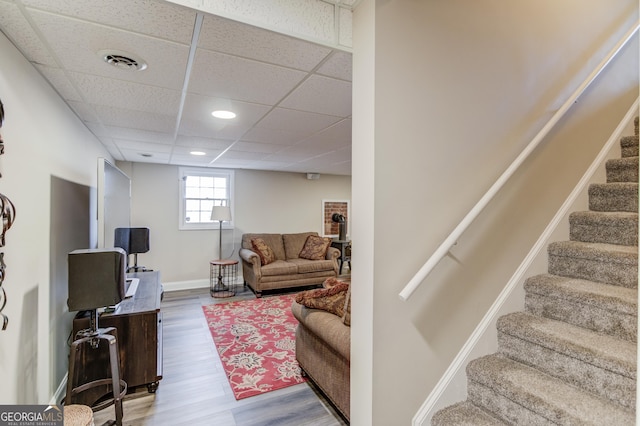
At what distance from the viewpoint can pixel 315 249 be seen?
227 inches

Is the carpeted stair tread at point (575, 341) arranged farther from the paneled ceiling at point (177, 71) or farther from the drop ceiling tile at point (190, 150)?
the drop ceiling tile at point (190, 150)

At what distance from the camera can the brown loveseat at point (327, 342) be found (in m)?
1.91

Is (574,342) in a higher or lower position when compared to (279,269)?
higher

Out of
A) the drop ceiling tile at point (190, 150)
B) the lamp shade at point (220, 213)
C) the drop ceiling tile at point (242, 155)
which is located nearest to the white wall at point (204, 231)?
the lamp shade at point (220, 213)

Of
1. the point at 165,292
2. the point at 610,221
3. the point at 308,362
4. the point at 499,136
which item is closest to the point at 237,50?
the point at 499,136

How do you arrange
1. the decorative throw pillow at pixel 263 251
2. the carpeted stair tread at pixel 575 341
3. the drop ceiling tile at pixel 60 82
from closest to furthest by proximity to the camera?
the carpeted stair tread at pixel 575 341
the drop ceiling tile at pixel 60 82
the decorative throw pillow at pixel 263 251

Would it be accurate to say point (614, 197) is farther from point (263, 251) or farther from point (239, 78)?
point (263, 251)

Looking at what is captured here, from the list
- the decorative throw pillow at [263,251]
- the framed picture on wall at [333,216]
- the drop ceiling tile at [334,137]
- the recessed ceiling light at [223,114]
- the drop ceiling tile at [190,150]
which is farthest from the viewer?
the framed picture on wall at [333,216]

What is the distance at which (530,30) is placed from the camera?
72.7 inches

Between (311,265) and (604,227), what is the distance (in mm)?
4070

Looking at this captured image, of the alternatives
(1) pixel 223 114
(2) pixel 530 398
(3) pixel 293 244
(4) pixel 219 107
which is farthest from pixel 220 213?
(2) pixel 530 398

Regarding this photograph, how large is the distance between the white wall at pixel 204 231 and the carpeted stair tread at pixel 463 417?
194 inches

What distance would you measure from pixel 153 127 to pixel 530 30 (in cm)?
302

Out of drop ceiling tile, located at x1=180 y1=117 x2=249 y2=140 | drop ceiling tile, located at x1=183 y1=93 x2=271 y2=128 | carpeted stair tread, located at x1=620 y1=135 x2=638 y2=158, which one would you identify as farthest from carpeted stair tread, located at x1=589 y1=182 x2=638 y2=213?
drop ceiling tile, located at x1=180 y1=117 x2=249 y2=140
